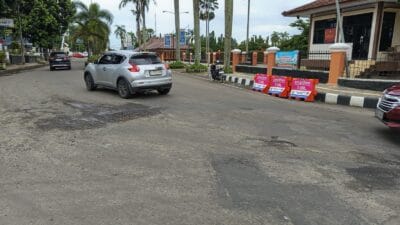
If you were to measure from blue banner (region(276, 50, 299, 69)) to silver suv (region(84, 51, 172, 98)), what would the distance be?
28.6 feet

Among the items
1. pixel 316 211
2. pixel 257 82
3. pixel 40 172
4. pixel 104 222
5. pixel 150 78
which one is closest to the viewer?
pixel 104 222

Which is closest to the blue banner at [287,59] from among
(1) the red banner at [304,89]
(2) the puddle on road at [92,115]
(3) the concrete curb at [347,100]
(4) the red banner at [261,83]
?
(4) the red banner at [261,83]

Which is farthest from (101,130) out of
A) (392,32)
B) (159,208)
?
(392,32)

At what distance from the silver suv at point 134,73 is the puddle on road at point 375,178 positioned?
773cm

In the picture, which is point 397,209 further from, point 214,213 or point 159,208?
point 159,208

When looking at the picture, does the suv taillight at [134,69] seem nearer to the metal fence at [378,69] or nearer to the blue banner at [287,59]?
the blue banner at [287,59]

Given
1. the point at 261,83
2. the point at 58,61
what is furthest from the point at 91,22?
the point at 261,83

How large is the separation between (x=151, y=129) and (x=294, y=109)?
4793mm

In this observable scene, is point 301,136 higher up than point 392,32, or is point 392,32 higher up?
point 392,32

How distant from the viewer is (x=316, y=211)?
12.9ft

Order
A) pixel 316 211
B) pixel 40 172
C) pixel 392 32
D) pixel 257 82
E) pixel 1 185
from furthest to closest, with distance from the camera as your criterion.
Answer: pixel 392 32 → pixel 257 82 → pixel 40 172 → pixel 1 185 → pixel 316 211

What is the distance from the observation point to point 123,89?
39.0 feet

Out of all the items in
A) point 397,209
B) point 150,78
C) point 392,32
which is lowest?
point 397,209

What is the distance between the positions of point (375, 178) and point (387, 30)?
1717cm
